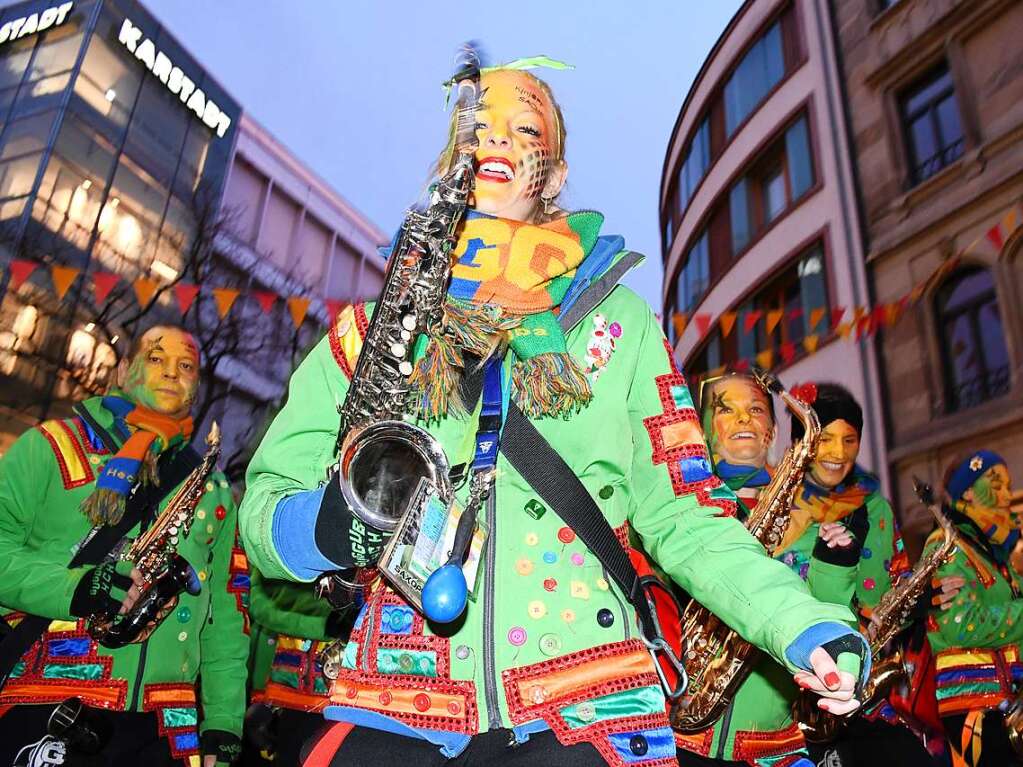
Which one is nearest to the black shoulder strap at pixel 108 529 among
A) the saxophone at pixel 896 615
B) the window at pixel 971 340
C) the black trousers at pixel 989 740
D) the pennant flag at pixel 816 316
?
the saxophone at pixel 896 615

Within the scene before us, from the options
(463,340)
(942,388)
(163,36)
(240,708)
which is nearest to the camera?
(463,340)

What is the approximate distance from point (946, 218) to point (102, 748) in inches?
636

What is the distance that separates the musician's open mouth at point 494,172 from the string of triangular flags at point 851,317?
10.3 m

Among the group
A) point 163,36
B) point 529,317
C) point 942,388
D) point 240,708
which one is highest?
point 163,36

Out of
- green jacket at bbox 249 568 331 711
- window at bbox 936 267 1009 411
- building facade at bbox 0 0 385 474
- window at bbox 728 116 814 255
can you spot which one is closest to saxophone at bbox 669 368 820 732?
green jacket at bbox 249 568 331 711

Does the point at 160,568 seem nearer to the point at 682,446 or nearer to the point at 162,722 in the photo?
the point at 162,722

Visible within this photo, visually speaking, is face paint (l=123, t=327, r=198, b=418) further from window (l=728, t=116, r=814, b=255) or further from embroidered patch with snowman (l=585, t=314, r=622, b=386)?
window (l=728, t=116, r=814, b=255)

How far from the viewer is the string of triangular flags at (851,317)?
14.8 metres

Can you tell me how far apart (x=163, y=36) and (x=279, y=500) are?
2960 centimetres

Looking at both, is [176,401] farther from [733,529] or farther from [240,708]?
[733,529]

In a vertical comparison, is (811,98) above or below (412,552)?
above

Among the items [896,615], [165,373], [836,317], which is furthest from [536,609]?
[836,317]

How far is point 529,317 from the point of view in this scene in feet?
7.23

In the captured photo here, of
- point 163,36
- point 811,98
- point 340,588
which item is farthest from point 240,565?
point 163,36
